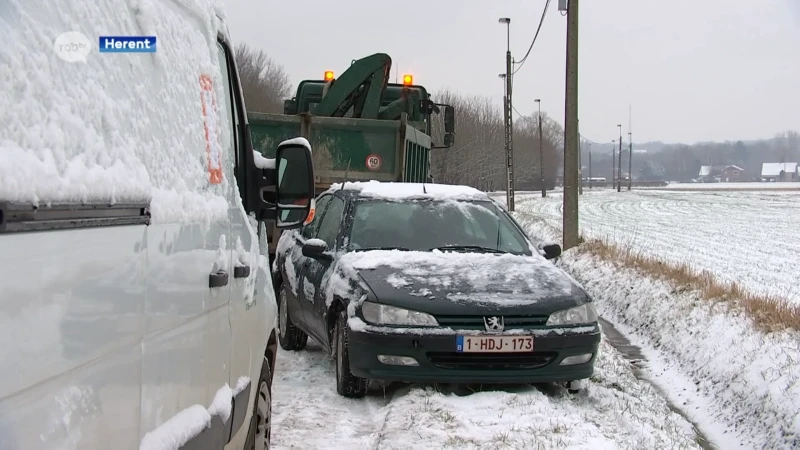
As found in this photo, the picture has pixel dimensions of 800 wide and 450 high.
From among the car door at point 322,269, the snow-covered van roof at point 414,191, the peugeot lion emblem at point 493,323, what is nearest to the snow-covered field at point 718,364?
the peugeot lion emblem at point 493,323

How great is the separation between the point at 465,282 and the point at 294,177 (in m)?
2.63

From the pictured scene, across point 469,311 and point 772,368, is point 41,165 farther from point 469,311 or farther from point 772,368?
point 772,368

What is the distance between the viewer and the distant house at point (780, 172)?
17475cm

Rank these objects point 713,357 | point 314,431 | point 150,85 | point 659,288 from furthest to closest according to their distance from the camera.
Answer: point 659,288 → point 713,357 → point 314,431 → point 150,85

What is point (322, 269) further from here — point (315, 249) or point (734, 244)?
point (734, 244)

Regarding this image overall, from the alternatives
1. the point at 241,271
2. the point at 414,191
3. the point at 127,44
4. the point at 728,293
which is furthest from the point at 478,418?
the point at 728,293

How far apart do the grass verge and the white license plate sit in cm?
283

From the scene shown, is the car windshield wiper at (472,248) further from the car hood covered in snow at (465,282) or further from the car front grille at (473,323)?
the car front grille at (473,323)

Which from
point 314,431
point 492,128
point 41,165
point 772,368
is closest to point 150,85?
point 41,165

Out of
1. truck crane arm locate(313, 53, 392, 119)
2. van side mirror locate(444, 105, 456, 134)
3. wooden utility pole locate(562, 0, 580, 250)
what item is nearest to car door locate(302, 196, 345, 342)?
truck crane arm locate(313, 53, 392, 119)

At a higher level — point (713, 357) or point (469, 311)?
point (469, 311)

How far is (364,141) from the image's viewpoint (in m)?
11.5

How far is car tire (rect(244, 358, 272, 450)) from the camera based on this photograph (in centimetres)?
370

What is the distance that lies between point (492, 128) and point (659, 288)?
66940 millimetres
